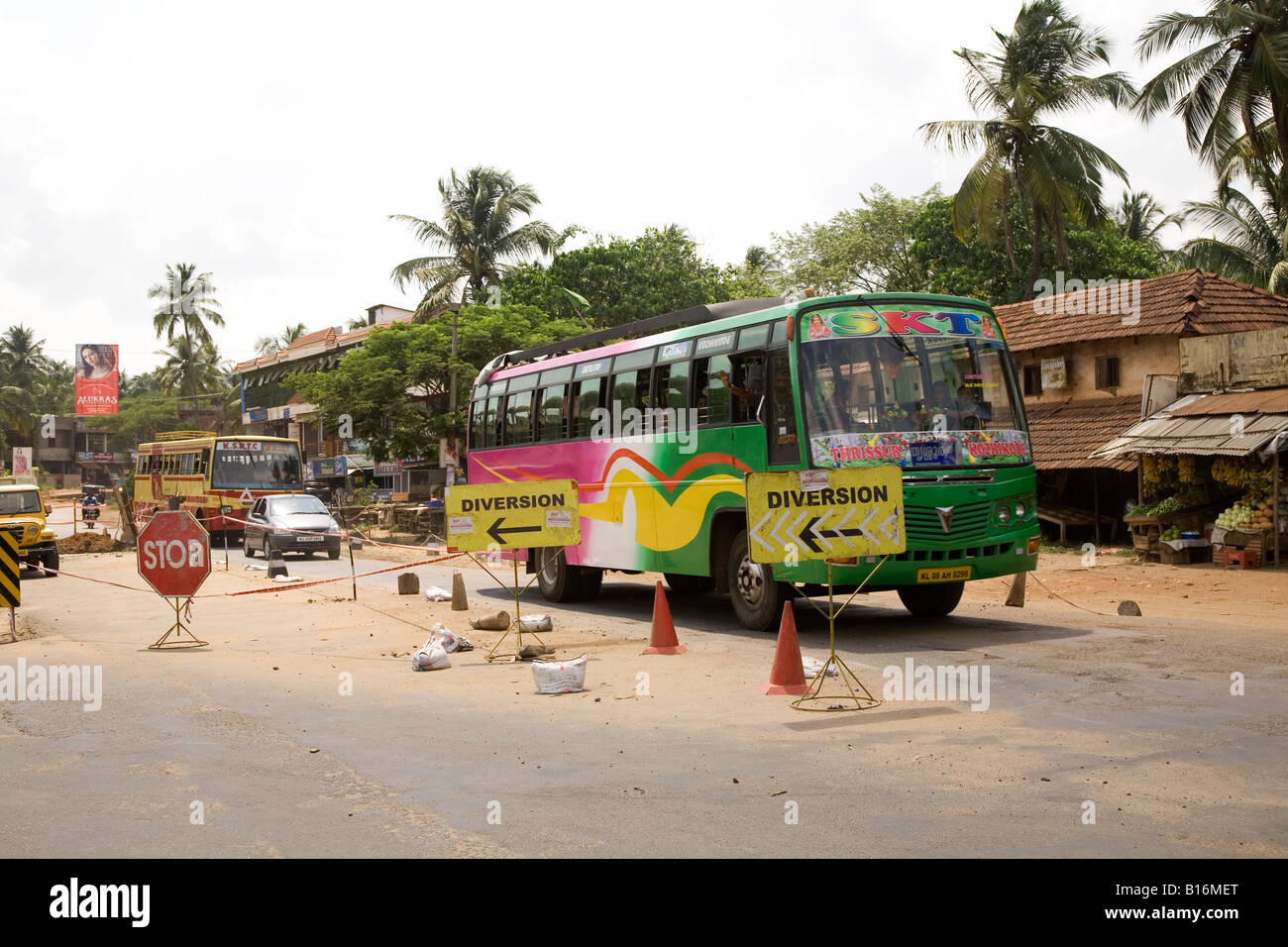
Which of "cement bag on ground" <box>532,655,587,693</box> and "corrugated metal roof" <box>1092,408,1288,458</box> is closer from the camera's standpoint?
"cement bag on ground" <box>532,655,587,693</box>

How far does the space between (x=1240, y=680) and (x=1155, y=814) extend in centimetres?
402

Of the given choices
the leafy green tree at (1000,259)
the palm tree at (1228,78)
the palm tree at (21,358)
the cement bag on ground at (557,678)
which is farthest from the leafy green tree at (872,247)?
the palm tree at (21,358)

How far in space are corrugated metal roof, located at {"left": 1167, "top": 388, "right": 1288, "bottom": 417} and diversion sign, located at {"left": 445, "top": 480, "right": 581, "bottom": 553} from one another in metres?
14.9

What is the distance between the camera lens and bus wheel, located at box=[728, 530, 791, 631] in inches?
488

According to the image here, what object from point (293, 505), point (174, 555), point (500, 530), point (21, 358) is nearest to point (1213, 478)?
point (500, 530)

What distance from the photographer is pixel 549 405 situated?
17.4 metres

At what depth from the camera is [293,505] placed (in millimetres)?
29484

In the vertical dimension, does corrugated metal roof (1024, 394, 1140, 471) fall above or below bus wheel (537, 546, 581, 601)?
above

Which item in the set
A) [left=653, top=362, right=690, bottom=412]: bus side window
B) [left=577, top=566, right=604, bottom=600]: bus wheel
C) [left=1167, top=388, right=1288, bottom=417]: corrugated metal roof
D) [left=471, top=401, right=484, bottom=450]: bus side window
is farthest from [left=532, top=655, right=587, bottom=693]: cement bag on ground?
[left=1167, top=388, right=1288, bottom=417]: corrugated metal roof

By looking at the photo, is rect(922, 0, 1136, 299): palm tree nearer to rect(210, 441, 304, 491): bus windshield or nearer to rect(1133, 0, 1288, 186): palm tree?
rect(1133, 0, 1288, 186): palm tree

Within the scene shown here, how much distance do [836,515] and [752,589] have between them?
142 inches

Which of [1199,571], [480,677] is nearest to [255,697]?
[480,677]

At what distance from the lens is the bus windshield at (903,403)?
11.6 meters

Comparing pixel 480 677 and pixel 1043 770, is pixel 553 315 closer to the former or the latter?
pixel 480 677
